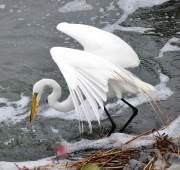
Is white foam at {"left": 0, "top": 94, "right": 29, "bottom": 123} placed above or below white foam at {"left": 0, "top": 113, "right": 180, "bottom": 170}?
below

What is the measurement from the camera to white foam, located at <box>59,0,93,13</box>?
23.1 feet

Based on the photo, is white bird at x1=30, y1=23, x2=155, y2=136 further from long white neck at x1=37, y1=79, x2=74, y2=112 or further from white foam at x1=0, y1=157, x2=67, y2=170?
white foam at x1=0, y1=157, x2=67, y2=170

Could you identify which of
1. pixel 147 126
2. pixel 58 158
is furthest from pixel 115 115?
pixel 58 158

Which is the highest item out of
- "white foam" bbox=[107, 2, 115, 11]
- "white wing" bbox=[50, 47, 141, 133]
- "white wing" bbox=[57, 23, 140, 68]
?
"white wing" bbox=[50, 47, 141, 133]

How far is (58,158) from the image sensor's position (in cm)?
361

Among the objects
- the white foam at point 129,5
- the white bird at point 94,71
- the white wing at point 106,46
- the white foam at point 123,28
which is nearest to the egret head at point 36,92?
the white bird at point 94,71

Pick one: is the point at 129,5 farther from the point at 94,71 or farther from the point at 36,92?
the point at 94,71

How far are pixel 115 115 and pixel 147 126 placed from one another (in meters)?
0.46

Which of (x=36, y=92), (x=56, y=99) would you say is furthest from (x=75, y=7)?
(x=36, y=92)

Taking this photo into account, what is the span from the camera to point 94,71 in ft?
10.6

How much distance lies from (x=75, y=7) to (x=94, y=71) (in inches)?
162

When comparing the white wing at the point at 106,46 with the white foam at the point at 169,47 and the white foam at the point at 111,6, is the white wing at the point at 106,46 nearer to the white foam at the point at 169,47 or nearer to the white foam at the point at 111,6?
the white foam at the point at 169,47

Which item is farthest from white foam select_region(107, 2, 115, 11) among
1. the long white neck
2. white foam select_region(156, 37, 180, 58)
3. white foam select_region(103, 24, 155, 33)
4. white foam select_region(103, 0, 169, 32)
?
the long white neck

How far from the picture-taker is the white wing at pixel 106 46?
3.93 m
